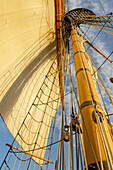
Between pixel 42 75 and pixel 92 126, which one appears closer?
pixel 92 126

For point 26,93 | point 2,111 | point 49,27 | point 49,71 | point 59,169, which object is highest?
point 49,27

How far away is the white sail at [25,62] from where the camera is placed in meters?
2.85

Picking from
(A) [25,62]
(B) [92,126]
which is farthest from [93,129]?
(A) [25,62]

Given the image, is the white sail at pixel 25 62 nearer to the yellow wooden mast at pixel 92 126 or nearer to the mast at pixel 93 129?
the mast at pixel 93 129

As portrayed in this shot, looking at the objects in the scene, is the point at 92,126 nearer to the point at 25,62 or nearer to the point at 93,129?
the point at 93,129

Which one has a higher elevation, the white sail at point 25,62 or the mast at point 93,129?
the white sail at point 25,62

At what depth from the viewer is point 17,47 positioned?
325cm

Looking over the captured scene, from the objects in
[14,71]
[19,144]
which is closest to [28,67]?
[14,71]

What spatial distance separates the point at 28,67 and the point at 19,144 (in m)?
2.24

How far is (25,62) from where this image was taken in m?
3.69

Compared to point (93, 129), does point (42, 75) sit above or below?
above

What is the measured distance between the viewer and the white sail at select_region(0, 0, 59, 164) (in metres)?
2.85

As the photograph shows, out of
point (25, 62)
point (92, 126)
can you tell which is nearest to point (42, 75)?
point (25, 62)

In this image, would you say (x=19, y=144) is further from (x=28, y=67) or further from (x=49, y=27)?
(x=49, y=27)
